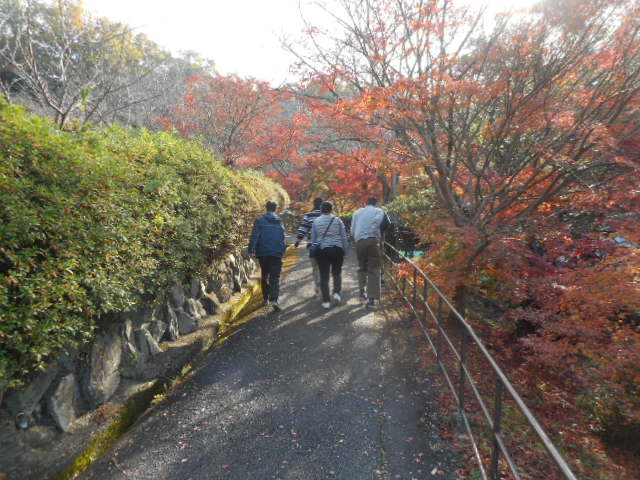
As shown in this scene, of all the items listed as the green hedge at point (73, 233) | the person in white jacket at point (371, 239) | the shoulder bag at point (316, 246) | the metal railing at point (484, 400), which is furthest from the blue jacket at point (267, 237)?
the metal railing at point (484, 400)

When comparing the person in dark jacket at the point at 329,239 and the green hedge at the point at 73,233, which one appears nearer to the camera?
the green hedge at the point at 73,233

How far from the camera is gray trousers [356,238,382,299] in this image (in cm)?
586

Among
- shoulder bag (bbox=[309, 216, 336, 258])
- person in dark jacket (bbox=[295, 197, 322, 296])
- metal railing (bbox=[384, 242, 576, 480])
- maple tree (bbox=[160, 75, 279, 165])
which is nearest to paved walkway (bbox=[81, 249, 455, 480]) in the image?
metal railing (bbox=[384, 242, 576, 480])

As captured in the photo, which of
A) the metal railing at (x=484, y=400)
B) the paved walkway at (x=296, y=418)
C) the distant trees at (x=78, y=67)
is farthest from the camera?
the distant trees at (x=78, y=67)

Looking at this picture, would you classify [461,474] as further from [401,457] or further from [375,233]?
[375,233]

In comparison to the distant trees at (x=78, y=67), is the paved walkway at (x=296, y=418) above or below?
below

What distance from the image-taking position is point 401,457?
280 centimetres

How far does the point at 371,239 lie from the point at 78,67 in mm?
6783

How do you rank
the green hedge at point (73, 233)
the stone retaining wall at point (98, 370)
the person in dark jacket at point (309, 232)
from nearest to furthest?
the green hedge at point (73, 233) < the stone retaining wall at point (98, 370) < the person in dark jacket at point (309, 232)

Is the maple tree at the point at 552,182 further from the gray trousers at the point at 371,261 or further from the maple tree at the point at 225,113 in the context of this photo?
the maple tree at the point at 225,113

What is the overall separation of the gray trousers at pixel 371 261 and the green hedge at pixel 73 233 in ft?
9.42

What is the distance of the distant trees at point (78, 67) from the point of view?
469cm

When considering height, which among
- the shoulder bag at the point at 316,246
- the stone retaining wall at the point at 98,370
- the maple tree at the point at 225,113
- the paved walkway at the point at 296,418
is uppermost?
the maple tree at the point at 225,113

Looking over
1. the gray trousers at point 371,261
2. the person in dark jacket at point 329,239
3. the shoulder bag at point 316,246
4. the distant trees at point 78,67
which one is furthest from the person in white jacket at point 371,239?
the distant trees at point 78,67
